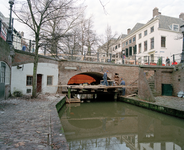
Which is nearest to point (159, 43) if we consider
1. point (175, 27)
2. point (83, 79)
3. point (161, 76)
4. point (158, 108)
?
point (175, 27)

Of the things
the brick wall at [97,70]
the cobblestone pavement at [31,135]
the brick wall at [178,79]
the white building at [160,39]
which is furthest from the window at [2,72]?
the white building at [160,39]

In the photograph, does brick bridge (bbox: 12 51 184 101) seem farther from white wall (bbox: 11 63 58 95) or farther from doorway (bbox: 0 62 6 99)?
doorway (bbox: 0 62 6 99)

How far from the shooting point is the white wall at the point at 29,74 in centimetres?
978

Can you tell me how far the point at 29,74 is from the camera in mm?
10664

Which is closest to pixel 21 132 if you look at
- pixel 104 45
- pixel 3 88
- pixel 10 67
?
pixel 3 88

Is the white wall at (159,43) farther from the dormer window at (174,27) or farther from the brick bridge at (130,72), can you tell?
the brick bridge at (130,72)

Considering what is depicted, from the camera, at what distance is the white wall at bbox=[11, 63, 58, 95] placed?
32.1 feet

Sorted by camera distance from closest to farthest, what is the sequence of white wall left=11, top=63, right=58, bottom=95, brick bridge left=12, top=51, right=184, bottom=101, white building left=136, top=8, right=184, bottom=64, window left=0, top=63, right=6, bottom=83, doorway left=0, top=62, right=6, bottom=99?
doorway left=0, top=62, right=6, bottom=99, window left=0, top=63, right=6, bottom=83, white wall left=11, top=63, right=58, bottom=95, brick bridge left=12, top=51, right=184, bottom=101, white building left=136, top=8, right=184, bottom=64

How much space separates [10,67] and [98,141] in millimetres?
7637

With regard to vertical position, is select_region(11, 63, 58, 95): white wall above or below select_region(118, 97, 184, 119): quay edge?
above

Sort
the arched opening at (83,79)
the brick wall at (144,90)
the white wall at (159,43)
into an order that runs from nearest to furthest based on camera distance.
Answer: the brick wall at (144,90) → the arched opening at (83,79) → the white wall at (159,43)

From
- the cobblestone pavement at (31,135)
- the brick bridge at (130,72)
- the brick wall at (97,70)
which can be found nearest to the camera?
the cobblestone pavement at (31,135)

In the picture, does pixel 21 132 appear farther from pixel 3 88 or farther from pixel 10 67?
pixel 10 67

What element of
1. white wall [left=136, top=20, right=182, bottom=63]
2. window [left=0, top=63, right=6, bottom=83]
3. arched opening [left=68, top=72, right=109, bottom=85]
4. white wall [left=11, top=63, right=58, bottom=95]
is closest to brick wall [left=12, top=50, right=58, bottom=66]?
white wall [left=11, top=63, right=58, bottom=95]
